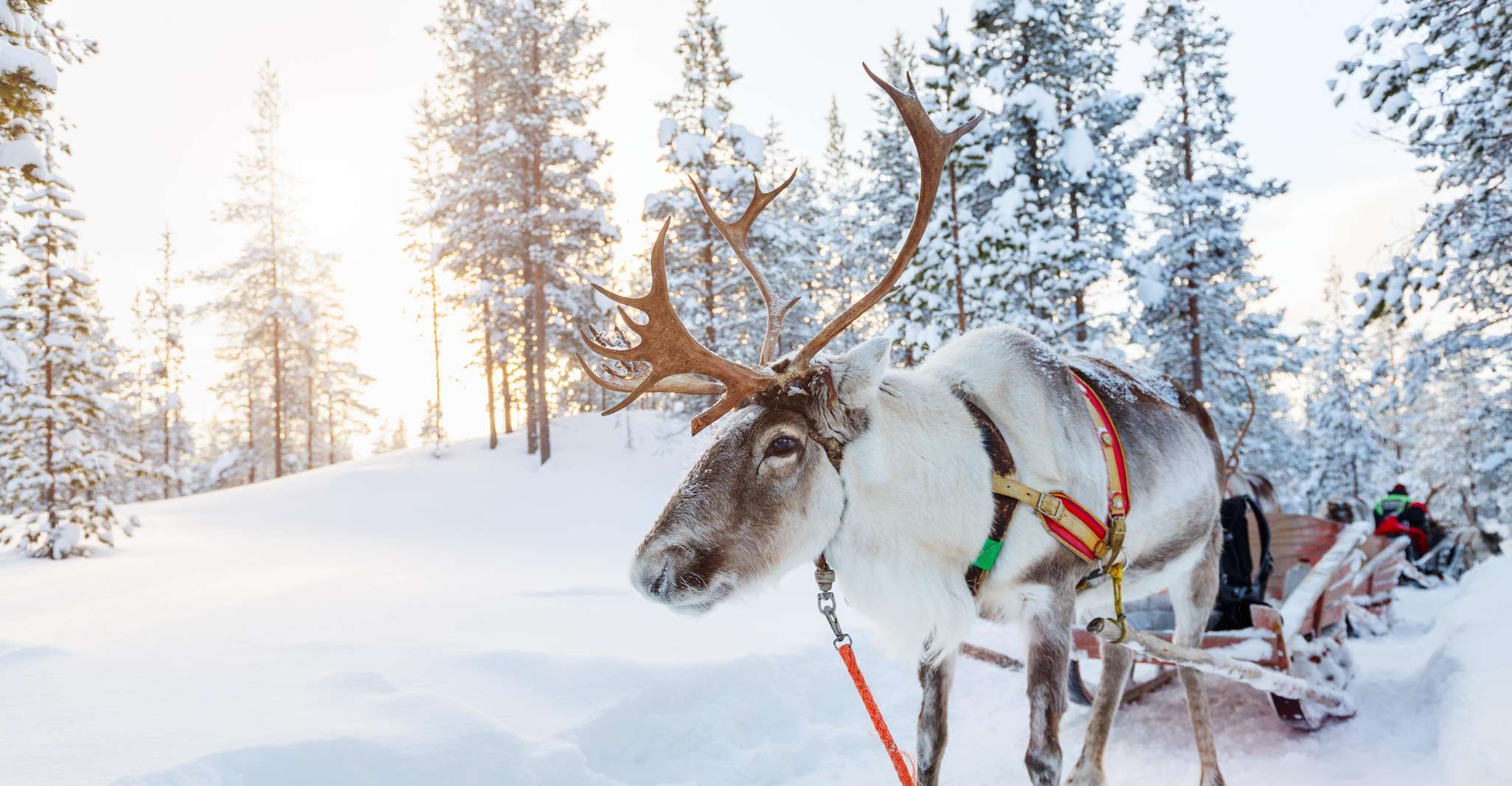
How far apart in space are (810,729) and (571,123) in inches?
825

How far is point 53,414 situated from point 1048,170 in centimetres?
1868

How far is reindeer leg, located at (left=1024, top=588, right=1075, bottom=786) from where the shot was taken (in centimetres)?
258

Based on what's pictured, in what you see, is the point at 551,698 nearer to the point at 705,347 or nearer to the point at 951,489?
the point at 705,347

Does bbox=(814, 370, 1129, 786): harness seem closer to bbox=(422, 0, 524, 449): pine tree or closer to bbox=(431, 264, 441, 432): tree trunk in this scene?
bbox=(422, 0, 524, 449): pine tree

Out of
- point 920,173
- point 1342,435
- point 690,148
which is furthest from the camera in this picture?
point 1342,435

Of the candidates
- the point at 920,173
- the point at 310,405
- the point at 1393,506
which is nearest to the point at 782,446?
the point at 920,173

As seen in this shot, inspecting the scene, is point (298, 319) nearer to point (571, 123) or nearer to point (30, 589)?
point (571, 123)

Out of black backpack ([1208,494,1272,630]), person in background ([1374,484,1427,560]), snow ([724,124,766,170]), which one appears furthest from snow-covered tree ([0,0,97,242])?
person in background ([1374,484,1427,560])

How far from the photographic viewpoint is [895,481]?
2494 millimetres

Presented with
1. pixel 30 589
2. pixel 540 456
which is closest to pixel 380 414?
pixel 540 456

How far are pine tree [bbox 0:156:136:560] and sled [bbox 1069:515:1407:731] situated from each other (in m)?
15.2

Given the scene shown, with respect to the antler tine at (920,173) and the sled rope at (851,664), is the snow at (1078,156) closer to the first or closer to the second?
the antler tine at (920,173)

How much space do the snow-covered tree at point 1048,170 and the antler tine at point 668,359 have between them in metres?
9.53

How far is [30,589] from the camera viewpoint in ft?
26.9
